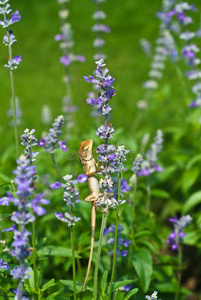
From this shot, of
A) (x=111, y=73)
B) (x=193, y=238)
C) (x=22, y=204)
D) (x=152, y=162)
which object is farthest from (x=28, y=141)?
(x=111, y=73)

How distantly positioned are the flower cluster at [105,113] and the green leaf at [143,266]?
89cm

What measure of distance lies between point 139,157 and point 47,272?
1.42 metres

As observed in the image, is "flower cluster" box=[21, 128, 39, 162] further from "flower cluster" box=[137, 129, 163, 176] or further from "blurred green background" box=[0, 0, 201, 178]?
"blurred green background" box=[0, 0, 201, 178]

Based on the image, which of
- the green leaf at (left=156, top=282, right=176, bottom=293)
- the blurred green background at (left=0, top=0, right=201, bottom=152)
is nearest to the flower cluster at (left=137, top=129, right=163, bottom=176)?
the green leaf at (left=156, top=282, right=176, bottom=293)

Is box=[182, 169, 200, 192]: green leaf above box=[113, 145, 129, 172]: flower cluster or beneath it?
above

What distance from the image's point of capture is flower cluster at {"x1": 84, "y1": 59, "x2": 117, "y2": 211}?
5.72ft

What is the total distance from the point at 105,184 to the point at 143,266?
100cm

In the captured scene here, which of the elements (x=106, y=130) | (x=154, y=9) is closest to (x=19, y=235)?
(x=106, y=130)

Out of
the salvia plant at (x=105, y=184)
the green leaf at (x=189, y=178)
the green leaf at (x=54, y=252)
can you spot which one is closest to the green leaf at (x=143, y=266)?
the salvia plant at (x=105, y=184)

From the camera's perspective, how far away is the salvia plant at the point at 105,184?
1.82 m

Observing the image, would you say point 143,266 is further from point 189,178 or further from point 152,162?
point 189,178

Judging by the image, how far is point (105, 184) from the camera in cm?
180

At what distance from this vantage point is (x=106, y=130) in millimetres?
1791

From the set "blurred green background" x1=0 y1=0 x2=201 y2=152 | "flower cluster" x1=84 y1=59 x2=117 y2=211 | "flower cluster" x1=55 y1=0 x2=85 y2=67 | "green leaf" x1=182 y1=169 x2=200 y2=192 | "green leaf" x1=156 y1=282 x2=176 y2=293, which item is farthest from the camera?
"blurred green background" x1=0 y1=0 x2=201 y2=152
